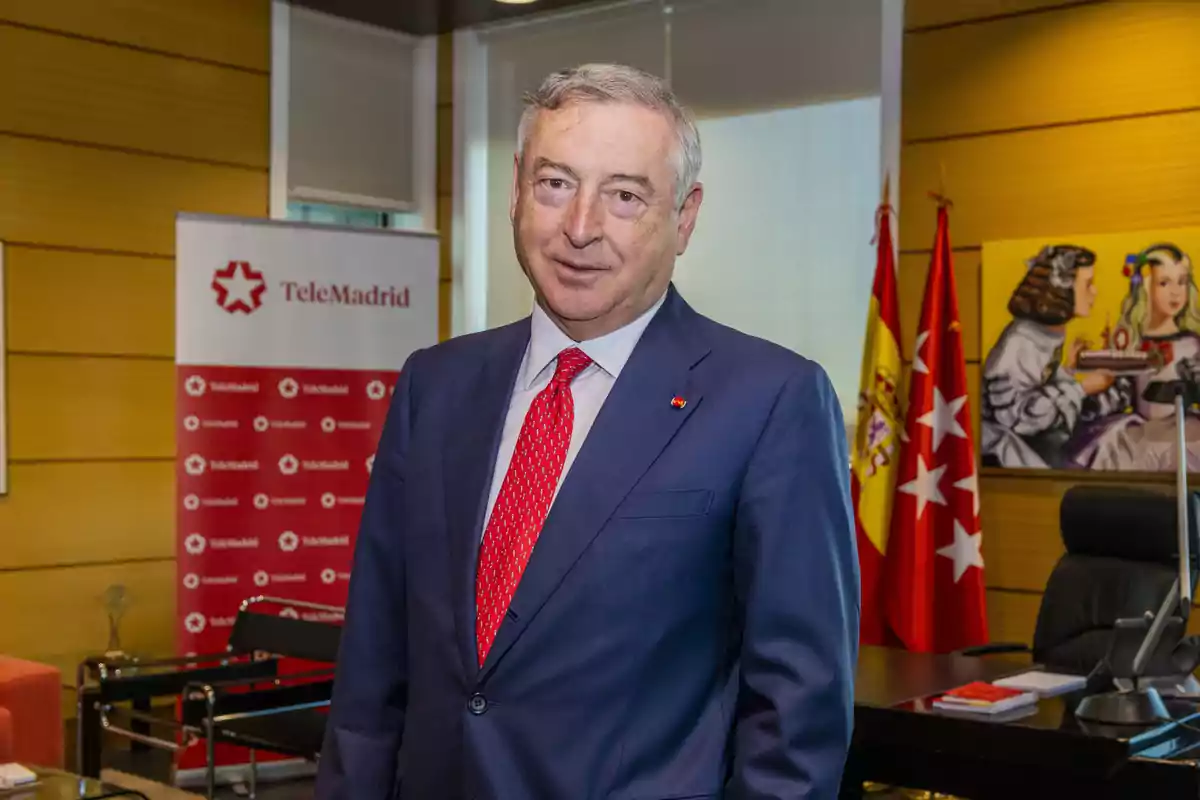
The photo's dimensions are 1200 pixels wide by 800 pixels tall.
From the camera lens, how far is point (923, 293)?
5.57 m

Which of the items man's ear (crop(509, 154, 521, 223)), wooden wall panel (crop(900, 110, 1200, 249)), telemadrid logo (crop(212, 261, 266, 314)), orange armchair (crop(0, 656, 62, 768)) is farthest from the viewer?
telemadrid logo (crop(212, 261, 266, 314))

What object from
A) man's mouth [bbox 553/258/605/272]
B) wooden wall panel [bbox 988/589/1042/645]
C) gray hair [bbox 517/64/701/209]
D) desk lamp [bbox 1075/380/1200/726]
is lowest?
wooden wall panel [bbox 988/589/1042/645]

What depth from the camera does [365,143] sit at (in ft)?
23.0

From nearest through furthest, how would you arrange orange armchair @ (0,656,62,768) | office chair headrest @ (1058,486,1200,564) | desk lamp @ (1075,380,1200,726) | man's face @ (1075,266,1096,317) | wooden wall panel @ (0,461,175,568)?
desk lamp @ (1075,380,1200,726)
office chair headrest @ (1058,486,1200,564)
orange armchair @ (0,656,62,768)
man's face @ (1075,266,1096,317)
wooden wall panel @ (0,461,175,568)

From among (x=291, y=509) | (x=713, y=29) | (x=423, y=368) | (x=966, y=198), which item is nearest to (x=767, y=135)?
(x=713, y=29)

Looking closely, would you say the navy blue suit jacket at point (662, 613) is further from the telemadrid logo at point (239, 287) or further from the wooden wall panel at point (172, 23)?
the wooden wall panel at point (172, 23)

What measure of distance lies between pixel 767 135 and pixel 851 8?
0.63 meters

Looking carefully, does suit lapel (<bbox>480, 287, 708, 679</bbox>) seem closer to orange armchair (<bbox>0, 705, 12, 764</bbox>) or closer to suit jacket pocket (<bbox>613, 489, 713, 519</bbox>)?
suit jacket pocket (<bbox>613, 489, 713, 519</bbox>)

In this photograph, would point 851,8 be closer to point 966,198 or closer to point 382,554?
point 966,198

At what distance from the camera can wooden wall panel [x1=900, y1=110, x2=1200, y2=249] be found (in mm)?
5035

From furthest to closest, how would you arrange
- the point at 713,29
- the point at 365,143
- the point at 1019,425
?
the point at 365,143
the point at 713,29
the point at 1019,425

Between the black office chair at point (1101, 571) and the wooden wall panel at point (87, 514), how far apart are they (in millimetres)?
3484

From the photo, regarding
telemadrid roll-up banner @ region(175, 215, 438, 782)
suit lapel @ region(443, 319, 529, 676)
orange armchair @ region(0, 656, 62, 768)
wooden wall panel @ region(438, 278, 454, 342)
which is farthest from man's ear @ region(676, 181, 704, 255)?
wooden wall panel @ region(438, 278, 454, 342)

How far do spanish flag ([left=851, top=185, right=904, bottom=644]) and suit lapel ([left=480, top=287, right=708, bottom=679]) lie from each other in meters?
3.80
